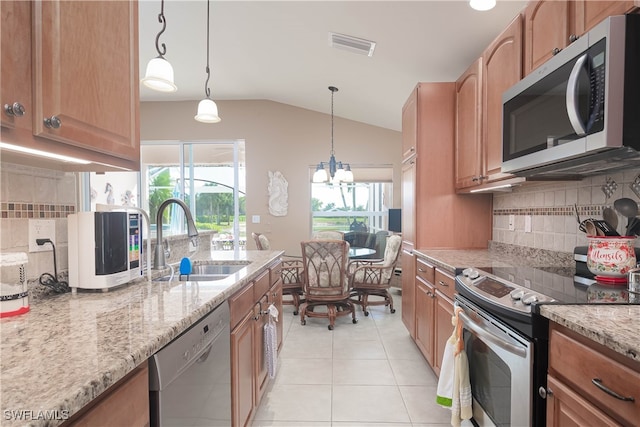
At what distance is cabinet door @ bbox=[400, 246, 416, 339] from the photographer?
2781 millimetres

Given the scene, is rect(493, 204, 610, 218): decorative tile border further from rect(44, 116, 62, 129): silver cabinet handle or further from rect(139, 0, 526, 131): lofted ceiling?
rect(44, 116, 62, 129): silver cabinet handle

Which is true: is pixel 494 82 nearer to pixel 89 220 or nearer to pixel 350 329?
pixel 89 220

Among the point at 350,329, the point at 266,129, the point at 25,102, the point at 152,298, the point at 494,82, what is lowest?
the point at 350,329

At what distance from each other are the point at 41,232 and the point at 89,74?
624 mm

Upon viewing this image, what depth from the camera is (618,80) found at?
1.10m

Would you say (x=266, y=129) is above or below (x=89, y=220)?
above

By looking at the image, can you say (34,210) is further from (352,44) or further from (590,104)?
(352,44)

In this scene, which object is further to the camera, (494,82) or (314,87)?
(314,87)

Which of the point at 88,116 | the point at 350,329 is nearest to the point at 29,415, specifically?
the point at 88,116

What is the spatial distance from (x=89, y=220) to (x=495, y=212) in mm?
2714

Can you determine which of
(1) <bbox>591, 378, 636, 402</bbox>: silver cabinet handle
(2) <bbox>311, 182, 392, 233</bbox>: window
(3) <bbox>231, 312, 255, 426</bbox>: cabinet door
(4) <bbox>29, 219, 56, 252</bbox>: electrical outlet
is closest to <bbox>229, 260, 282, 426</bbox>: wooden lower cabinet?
(3) <bbox>231, 312, 255, 426</bbox>: cabinet door

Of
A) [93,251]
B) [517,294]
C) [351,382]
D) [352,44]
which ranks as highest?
[352,44]

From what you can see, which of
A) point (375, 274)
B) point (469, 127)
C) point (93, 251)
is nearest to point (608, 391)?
point (93, 251)

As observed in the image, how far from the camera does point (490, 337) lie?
1380 mm
